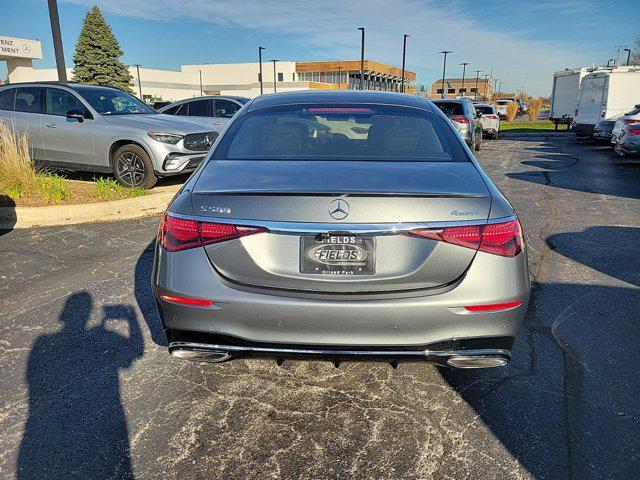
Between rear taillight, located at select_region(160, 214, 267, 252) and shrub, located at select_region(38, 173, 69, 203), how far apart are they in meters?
5.82

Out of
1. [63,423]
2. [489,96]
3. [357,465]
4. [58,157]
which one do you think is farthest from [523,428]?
[489,96]

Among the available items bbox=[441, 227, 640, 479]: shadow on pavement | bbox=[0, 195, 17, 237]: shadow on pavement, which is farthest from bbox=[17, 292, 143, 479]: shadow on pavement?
bbox=[0, 195, 17, 237]: shadow on pavement

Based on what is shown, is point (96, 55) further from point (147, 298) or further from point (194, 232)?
point (194, 232)

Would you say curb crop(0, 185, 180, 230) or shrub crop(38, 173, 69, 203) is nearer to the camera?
curb crop(0, 185, 180, 230)

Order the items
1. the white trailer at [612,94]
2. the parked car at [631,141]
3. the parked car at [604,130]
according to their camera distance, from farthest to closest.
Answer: the white trailer at [612,94] < the parked car at [604,130] < the parked car at [631,141]

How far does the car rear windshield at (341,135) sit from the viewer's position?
302 centimetres

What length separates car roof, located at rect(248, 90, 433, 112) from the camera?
3.58m

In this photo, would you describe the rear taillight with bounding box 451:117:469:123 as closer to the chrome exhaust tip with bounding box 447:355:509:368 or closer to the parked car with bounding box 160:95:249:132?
the parked car with bounding box 160:95:249:132

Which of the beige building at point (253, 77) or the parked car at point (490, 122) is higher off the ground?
the beige building at point (253, 77)

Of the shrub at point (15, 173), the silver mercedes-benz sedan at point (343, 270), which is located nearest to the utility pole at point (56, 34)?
the shrub at point (15, 173)

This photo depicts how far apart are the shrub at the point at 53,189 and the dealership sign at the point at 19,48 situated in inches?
1753

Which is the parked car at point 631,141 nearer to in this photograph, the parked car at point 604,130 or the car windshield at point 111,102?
the parked car at point 604,130

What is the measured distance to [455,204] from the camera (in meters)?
2.27

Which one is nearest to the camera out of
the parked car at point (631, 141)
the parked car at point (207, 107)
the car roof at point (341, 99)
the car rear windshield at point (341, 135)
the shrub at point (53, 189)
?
the car rear windshield at point (341, 135)
